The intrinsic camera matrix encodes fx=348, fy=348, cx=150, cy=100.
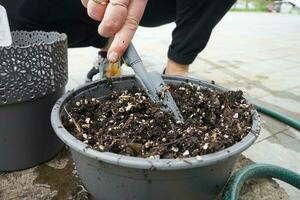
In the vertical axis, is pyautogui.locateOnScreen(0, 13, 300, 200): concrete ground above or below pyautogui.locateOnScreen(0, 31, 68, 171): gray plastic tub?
below

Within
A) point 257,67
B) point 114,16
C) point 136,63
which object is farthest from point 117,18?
point 257,67

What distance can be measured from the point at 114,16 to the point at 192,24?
599 millimetres

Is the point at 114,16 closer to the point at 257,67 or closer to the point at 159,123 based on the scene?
the point at 159,123

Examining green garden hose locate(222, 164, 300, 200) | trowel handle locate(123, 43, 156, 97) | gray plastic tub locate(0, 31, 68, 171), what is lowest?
green garden hose locate(222, 164, 300, 200)

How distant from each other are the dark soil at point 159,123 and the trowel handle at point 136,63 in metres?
0.04

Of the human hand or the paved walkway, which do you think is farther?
the paved walkway

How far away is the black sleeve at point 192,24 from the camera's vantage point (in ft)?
3.73

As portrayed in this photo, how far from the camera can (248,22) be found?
397cm

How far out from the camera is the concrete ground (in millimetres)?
845

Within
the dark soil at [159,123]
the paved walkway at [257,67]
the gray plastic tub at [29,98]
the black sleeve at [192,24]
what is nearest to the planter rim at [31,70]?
the gray plastic tub at [29,98]

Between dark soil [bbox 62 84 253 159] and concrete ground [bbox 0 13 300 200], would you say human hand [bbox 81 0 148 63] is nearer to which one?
dark soil [bbox 62 84 253 159]

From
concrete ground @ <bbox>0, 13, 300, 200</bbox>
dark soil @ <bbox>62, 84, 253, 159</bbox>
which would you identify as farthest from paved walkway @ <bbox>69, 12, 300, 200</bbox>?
dark soil @ <bbox>62, 84, 253, 159</bbox>

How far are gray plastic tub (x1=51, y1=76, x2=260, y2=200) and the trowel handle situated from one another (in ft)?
0.58

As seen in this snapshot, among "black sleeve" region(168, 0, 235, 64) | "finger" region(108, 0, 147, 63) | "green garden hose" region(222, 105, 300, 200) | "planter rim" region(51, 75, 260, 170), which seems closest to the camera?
"planter rim" region(51, 75, 260, 170)
